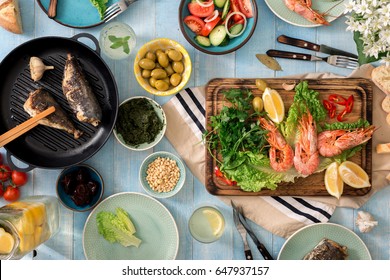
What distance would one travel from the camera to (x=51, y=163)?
2.64m

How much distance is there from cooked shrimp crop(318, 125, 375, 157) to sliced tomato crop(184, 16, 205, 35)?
86cm

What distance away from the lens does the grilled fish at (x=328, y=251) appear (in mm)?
2627

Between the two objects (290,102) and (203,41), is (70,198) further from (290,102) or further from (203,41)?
(290,102)

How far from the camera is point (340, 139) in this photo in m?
2.60

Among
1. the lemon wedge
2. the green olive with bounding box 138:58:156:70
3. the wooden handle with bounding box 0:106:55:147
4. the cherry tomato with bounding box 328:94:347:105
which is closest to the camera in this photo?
the lemon wedge

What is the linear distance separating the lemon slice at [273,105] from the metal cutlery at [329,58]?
229mm

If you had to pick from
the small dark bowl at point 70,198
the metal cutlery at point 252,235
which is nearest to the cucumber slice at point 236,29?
the metal cutlery at point 252,235

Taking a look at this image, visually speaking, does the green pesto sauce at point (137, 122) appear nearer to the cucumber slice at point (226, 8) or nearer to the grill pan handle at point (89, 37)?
the grill pan handle at point (89, 37)

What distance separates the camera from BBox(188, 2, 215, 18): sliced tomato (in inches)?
104

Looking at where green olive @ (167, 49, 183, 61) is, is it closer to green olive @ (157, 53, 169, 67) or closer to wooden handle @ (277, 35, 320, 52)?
green olive @ (157, 53, 169, 67)

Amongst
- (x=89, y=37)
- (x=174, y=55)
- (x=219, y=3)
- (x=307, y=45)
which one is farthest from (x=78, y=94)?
(x=307, y=45)

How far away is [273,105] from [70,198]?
3.92 ft

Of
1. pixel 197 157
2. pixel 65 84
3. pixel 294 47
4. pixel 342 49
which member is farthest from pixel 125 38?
pixel 342 49

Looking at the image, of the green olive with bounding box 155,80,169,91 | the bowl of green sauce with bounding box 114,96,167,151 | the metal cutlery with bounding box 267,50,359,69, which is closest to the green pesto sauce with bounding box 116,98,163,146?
the bowl of green sauce with bounding box 114,96,167,151
